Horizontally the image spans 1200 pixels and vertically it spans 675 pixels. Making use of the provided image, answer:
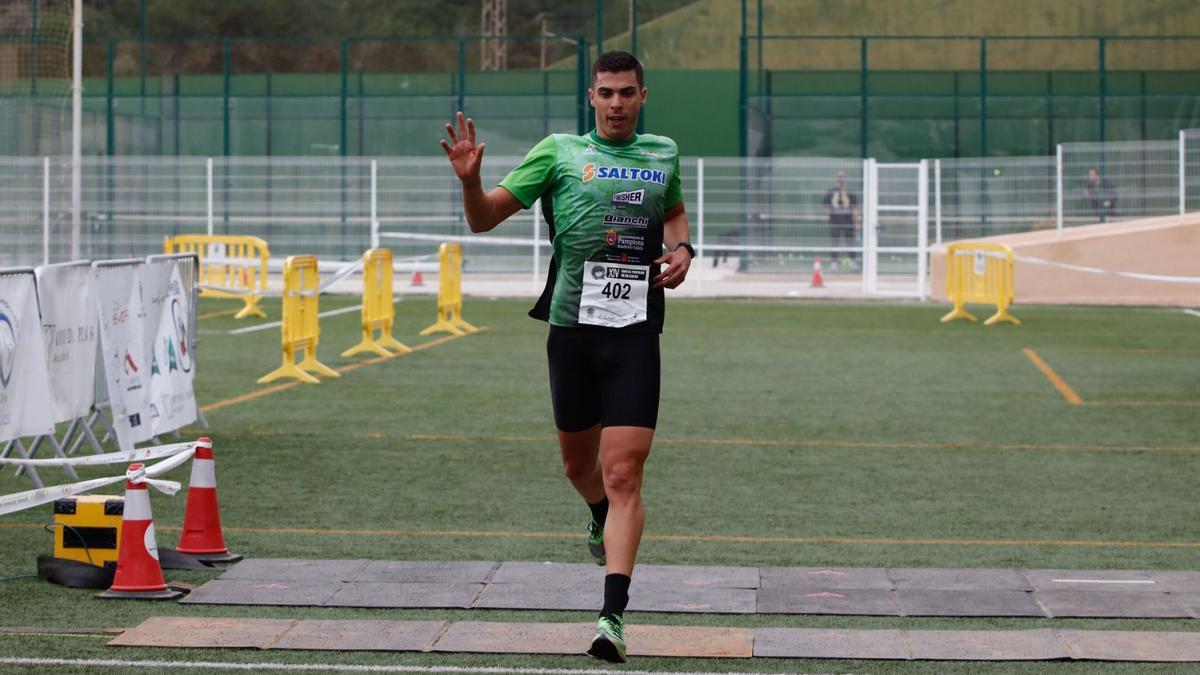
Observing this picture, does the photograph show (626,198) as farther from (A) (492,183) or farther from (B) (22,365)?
(A) (492,183)

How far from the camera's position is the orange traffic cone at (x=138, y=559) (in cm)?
698

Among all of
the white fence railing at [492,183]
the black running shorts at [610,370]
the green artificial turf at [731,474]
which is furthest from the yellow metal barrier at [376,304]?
the black running shorts at [610,370]

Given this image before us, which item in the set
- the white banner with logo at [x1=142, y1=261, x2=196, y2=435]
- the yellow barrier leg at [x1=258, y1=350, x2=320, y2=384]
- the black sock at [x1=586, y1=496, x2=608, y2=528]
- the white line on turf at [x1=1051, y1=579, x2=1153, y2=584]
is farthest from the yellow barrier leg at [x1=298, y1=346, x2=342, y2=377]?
the white line on turf at [x1=1051, y1=579, x2=1153, y2=584]

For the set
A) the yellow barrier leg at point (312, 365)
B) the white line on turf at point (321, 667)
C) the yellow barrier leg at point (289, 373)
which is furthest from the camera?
the yellow barrier leg at point (312, 365)

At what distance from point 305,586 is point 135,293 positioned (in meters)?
4.57

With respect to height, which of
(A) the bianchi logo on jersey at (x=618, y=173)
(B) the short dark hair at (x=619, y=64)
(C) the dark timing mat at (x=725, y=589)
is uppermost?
A: (B) the short dark hair at (x=619, y=64)

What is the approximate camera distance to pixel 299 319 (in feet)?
52.1

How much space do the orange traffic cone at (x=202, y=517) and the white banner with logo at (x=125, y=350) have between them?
9.70 ft

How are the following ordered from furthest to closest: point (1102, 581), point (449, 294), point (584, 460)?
1. point (449, 294)
2. point (1102, 581)
3. point (584, 460)

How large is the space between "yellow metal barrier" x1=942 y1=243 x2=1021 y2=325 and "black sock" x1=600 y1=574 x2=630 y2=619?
58.1 feet

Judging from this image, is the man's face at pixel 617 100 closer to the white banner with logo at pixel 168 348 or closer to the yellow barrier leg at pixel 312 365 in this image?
the white banner with logo at pixel 168 348

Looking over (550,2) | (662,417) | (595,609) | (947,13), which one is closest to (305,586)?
(595,609)

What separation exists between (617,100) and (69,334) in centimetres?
523

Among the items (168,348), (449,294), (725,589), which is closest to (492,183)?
(449,294)
